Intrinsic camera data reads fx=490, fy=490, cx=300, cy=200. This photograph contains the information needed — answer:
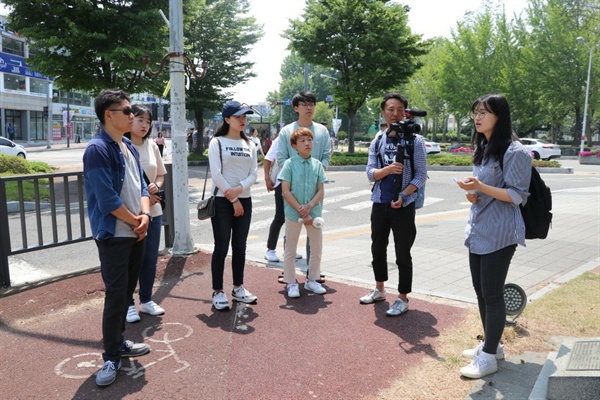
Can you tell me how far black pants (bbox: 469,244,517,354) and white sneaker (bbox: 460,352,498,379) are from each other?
2.0 inches

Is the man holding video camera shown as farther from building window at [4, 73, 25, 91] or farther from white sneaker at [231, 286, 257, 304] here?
building window at [4, 73, 25, 91]

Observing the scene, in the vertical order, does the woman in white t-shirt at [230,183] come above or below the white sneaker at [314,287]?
above

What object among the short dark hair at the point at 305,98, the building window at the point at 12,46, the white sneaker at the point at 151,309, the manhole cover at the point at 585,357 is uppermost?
the building window at the point at 12,46

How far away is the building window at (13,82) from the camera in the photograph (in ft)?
152

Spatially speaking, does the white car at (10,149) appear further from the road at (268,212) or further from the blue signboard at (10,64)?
the road at (268,212)

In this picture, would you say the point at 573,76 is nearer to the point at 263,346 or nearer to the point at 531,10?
the point at 531,10

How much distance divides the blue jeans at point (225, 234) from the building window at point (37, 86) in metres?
53.6

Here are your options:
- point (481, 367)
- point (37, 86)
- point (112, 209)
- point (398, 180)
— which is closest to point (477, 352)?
point (481, 367)

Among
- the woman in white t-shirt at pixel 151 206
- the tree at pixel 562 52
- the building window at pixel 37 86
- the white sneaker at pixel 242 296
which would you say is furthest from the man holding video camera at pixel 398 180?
the building window at pixel 37 86

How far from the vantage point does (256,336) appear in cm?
411

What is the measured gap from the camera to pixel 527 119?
135 feet

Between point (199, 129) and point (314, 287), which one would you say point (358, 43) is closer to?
point (199, 129)

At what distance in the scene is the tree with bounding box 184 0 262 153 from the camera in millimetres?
26562

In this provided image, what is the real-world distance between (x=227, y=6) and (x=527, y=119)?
2731 centimetres
